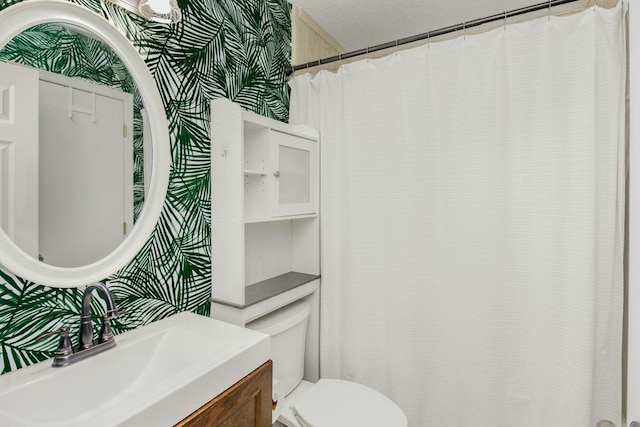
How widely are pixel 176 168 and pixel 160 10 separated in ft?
1.79

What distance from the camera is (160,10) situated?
117 centimetres

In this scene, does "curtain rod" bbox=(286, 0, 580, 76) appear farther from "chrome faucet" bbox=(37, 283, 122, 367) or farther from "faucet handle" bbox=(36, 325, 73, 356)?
"faucet handle" bbox=(36, 325, 73, 356)

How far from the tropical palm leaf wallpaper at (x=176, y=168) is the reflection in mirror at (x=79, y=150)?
18 millimetres

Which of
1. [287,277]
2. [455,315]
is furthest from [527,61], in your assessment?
[287,277]

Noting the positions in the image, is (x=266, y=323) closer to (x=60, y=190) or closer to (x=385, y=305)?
(x=385, y=305)

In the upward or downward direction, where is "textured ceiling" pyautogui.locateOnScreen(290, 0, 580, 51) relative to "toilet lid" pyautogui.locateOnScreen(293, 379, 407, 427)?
upward

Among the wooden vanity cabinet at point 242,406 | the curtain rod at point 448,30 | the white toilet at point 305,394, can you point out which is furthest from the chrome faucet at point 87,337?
the curtain rod at point 448,30

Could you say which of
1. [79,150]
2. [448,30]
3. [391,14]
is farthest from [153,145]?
[391,14]

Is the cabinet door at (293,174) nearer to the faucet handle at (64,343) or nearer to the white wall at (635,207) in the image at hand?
the faucet handle at (64,343)

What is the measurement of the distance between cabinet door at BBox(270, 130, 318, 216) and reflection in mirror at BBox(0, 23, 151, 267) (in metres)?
0.57

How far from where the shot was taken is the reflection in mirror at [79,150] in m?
0.97

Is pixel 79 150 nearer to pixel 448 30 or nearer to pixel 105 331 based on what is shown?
pixel 105 331

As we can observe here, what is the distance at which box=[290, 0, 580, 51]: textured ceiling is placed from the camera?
1.88 metres

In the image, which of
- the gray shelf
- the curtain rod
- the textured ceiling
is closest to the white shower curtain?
the curtain rod
